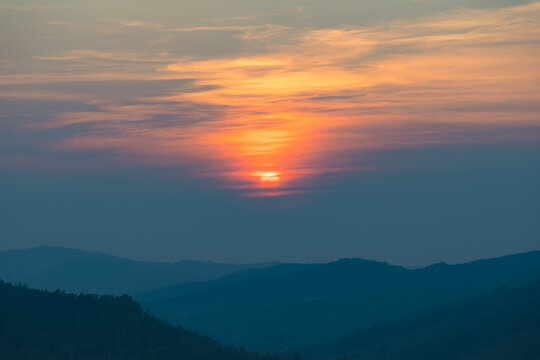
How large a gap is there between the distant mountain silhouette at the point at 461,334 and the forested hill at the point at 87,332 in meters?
51.9

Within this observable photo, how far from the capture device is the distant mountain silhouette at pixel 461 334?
425 feet

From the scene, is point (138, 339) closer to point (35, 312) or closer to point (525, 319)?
point (35, 312)

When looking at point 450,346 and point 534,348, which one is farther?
point 450,346

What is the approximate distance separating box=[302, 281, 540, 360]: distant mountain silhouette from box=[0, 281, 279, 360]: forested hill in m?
51.9

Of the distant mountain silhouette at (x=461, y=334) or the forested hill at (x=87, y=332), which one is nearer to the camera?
the forested hill at (x=87, y=332)

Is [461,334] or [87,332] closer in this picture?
[87,332]

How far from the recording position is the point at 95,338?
87.7 metres

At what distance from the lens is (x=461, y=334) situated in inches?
5738

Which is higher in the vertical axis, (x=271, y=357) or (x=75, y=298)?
(x=75, y=298)

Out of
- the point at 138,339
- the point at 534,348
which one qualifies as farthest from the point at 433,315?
the point at 138,339

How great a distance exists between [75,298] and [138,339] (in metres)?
11.6

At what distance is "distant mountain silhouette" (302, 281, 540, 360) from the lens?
130 metres

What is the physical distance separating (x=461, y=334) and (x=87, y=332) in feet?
267

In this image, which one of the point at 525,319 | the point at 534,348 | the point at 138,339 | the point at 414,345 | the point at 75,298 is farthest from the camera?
the point at 414,345
